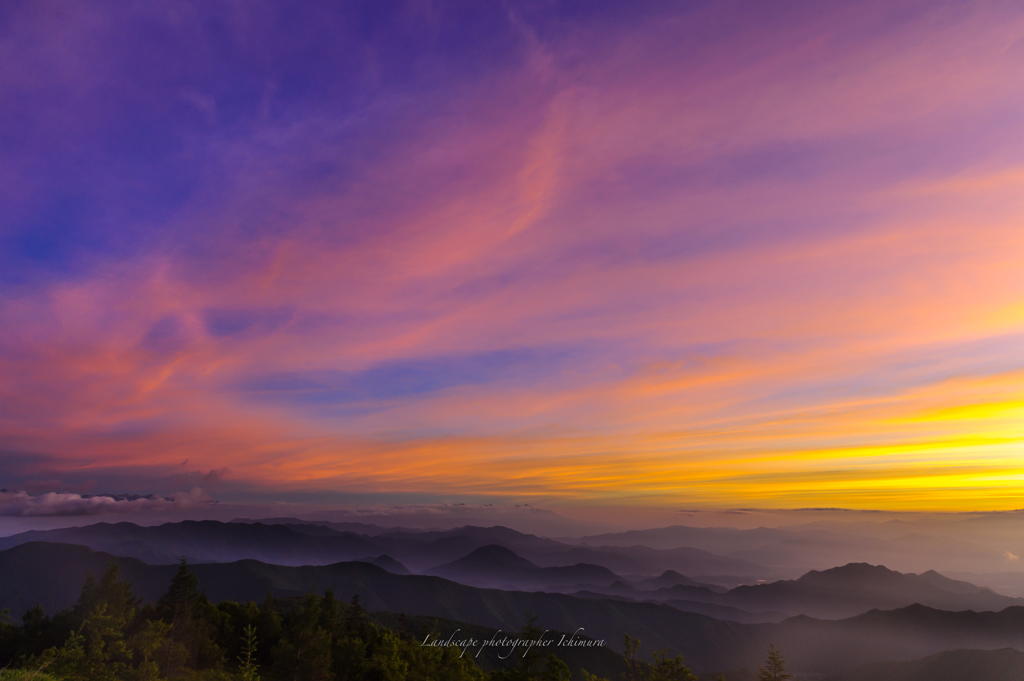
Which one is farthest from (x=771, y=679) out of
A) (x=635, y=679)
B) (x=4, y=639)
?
(x=4, y=639)

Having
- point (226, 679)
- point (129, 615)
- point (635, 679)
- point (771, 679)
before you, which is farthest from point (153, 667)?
point (771, 679)

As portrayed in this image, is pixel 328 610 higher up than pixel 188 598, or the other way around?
pixel 188 598

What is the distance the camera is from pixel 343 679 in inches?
2982

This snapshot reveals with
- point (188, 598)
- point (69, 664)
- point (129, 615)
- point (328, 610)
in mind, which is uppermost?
point (69, 664)

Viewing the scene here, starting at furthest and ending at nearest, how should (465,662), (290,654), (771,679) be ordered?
(290,654) < (465,662) < (771,679)

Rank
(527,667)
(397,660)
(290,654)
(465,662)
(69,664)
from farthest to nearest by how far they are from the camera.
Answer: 1. (290,654)
2. (465,662)
3. (397,660)
4. (527,667)
5. (69,664)

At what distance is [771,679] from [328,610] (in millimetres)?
90364

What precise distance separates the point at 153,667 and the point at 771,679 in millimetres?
57201

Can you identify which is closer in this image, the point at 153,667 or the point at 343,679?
the point at 153,667

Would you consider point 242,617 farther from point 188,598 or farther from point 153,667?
point 153,667

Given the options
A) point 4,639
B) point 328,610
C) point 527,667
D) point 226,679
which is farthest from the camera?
point 328,610

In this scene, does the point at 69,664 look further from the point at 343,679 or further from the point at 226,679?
the point at 343,679

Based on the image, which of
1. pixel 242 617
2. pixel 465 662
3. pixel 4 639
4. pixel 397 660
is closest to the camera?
A: pixel 397 660

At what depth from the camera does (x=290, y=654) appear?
7775 cm
